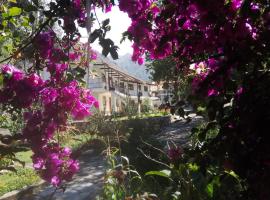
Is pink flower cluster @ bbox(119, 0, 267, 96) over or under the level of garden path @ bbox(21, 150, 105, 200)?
over

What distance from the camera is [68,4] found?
286cm

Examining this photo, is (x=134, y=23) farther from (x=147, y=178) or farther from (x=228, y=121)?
(x=147, y=178)

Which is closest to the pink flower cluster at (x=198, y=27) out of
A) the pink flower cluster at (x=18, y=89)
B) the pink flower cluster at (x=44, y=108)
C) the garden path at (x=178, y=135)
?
the pink flower cluster at (x=44, y=108)

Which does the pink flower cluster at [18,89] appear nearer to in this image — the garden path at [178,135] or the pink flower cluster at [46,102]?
the pink flower cluster at [46,102]

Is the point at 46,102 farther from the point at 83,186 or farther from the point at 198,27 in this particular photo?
the point at 83,186

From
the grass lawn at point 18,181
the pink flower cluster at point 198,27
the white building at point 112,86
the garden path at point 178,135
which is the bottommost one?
the grass lawn at point 18,181

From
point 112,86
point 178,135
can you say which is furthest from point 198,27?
point 112,86

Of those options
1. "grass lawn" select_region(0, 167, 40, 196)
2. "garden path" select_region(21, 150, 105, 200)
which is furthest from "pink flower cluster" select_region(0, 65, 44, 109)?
"grass lawn" select_region(0, 167, 40, 196)

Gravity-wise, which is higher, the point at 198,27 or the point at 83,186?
the point at 198,27

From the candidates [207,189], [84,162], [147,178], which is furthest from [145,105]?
[207,189]

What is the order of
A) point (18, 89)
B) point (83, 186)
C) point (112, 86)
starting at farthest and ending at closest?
1. point (112, 86)
2. point (83, 186)
3. point (18, 89)

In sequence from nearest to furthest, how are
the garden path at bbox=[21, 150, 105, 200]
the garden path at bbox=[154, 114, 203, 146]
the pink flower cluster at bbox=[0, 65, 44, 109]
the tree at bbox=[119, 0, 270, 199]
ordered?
the tree at bbox=[119, 0, 270, 199] < the pink flower cluster at bbox=[0, 65, 44, 109] < the garden path at bbox=[21, 150, 105, 200] < the garden path at bbox=[154, 114, 203, 146]

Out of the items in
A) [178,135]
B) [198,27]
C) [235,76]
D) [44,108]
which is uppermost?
[198,27]

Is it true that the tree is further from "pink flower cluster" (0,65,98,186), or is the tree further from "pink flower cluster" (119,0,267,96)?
"pink flower cluster" (0,65,98,186)
